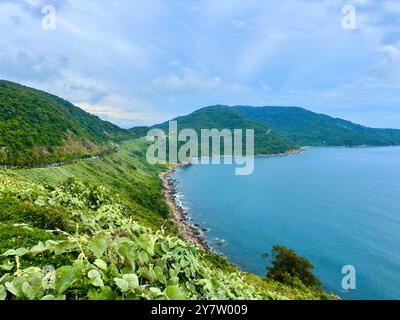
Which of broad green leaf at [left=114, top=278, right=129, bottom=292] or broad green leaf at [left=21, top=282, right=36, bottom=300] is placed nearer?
broad green leaf at [left=21, top=282, right=36, bottom=300]

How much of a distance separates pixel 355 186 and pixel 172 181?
2674 inches

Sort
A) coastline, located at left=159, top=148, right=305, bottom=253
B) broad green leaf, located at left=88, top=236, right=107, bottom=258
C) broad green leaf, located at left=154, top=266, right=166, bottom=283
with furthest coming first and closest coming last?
coastline, located at left=159, top=148, right=305, bottom=253 < broad green leaf, located at left=154, top=266, right=166, bottom=283 < broad green leaf, located at left=88, top=236, right=107, bottom=258

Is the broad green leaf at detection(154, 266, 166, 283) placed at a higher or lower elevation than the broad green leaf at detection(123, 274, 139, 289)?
lower

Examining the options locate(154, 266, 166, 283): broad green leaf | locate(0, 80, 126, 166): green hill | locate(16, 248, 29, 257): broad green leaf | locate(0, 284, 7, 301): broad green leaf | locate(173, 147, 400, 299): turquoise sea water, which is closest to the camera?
locate(0, 284, 7, 301): broad green leaf

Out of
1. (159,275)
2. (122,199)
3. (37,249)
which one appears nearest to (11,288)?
(37,249)

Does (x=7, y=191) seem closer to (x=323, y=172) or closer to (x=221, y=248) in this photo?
(x=221, y=248)

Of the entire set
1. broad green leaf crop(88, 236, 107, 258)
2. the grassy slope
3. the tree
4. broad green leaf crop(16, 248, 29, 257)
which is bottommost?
the tree

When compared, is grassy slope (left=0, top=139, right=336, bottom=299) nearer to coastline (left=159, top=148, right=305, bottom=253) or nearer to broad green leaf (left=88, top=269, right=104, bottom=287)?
broad green leaf (left=88, top=269, right=104, bottom=287)

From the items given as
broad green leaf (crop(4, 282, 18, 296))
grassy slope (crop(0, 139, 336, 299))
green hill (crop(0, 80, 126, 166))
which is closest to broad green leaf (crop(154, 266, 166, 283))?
broad green leaf (crop(4, 282, 18, 296))

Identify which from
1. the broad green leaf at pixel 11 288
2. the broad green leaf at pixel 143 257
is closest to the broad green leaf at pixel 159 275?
the broad green leaf at pixel 143 257

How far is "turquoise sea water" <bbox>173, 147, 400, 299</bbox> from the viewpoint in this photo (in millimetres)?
48656

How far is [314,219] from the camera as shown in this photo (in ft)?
237

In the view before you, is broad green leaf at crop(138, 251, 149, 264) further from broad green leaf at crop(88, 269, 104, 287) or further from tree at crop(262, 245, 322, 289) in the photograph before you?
tree at crop(262, 245, 322, 289)

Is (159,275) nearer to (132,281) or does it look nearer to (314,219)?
(132,281)
